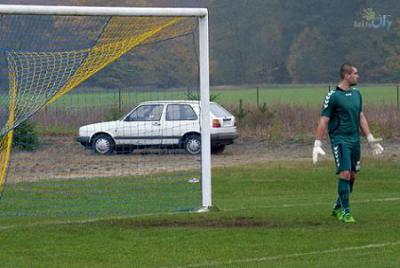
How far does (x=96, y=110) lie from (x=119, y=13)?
7785 mm

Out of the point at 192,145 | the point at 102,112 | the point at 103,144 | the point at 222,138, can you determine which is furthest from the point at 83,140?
the point at 222,138

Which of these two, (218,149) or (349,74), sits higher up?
(349,74)

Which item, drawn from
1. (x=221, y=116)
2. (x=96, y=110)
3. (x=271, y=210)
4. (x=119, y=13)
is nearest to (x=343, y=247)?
(x=271, y=210)

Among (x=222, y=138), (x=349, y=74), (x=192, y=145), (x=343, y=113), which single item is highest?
(x=349, y=74)

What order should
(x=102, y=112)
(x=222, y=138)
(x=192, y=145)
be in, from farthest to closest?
(x=222, y=138) < (x=102, y=112) < (x=192, y=145)

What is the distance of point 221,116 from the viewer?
31.0m

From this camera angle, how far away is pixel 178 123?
21547 mm

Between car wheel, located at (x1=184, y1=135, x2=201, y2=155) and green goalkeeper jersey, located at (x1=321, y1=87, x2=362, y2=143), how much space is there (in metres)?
4.63

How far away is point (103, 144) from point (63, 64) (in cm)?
603

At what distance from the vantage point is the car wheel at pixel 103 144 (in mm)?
21500

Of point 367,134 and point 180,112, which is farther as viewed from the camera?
point 180,112

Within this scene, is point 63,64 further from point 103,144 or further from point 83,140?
point 83,140

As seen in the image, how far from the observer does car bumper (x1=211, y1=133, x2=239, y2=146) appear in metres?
30.8

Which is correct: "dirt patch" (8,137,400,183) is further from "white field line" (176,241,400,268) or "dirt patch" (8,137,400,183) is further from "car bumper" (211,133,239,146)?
"white field line" (176,241,400,268)
